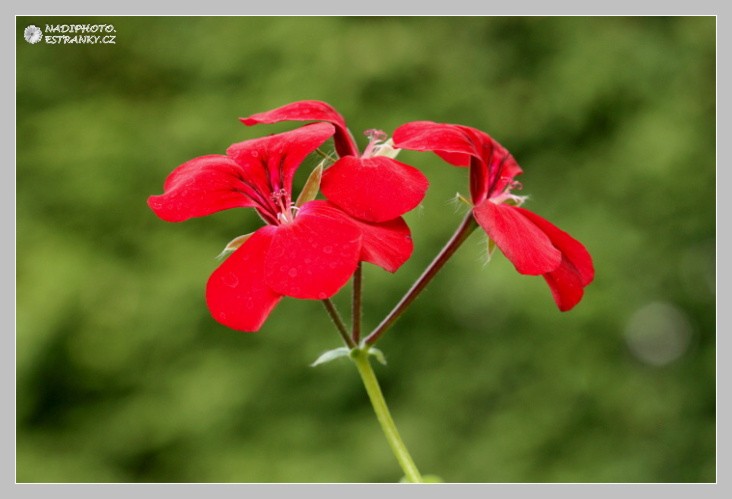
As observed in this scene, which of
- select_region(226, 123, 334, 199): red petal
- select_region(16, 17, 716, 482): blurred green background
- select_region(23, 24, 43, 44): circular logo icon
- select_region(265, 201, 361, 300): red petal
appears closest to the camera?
select_region(265, 201, 361, 300): red petal

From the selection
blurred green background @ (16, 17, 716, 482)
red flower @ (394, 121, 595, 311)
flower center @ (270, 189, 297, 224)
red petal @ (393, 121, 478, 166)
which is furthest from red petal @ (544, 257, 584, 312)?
blurred green background @ (16, 17, 716, 482)

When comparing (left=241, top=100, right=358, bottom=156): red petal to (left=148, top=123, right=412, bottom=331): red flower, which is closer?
(left=148, top=123, right=412, bottom=331): red flower

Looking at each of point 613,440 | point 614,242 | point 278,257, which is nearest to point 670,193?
point 614,242

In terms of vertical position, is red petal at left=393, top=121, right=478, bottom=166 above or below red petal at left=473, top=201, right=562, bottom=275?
above

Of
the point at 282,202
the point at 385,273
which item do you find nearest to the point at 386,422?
the point at 282,202

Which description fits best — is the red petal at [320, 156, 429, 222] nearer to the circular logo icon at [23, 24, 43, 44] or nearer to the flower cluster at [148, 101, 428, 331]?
the flower cluster at [148, 101, 428, 331]

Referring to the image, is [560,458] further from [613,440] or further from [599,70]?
[599,70]

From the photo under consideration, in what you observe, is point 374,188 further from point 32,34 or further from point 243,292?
point 32,34

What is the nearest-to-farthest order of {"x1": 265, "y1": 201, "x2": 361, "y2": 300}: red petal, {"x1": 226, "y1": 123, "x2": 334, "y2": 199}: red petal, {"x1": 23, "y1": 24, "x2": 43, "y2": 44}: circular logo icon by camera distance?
1. {"x1": 265, "y1": 201, "x2": 361, "y2": 300}: red petal
2. {"x1": 226, "y1": 123, "x2": 334, "y2": 199}: red petal
3. {"x1": 23, "y1": 24, "x2": 43, "y2": 44}: circular logo icon
